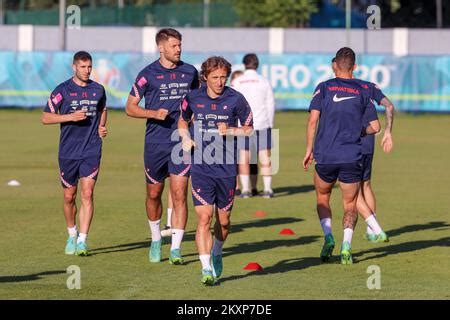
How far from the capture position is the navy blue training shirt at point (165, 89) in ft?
43.4

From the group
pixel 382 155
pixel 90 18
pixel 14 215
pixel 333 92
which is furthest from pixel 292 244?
pixel 90 18

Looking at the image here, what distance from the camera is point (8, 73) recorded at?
44.0 m

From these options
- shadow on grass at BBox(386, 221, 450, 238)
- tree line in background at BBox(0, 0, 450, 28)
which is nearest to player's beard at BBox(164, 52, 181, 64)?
shadow on grass at BBox(386, 221, 450, 238)

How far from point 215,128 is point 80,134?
9.25 feet

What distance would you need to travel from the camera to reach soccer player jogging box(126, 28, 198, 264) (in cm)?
1304

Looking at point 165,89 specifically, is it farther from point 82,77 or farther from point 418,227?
point 418,227

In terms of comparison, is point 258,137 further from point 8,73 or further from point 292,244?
point 8,73

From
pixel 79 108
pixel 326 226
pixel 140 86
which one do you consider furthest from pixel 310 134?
pixel 79 108

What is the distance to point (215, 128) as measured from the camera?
1172 centimetres

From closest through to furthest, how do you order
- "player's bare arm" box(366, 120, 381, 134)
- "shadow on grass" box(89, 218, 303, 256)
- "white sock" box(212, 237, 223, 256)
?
"white sock" box(212, 237, 223, 256)
"player's bare arm" box(366, 120, 381, 134)
"shadow on grass" box(89, 218, 303, 256)

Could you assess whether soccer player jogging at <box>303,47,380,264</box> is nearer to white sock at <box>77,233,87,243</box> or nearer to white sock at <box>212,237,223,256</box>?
white sock at <box>212,237,223,256</box>

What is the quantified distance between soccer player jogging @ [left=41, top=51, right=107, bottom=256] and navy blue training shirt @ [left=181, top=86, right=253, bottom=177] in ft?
7.96

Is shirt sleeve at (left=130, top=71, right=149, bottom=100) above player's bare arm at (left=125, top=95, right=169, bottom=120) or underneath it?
above

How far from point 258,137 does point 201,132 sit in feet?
28.4
